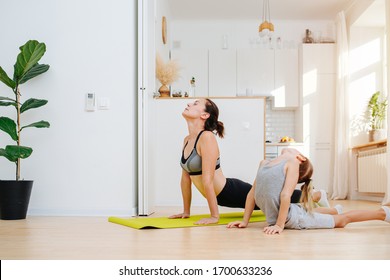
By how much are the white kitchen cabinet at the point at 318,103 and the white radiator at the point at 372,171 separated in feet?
2.74

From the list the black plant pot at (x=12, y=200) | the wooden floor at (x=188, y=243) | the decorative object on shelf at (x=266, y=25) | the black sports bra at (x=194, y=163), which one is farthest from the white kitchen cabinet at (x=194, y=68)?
the wooden floor at (x=188, y=243)

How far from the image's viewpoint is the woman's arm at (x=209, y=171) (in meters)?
3.44

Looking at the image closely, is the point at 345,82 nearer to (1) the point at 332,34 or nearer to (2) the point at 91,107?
(1) the point at 332,34

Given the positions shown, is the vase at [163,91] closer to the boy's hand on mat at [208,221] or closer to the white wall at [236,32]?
the boy's hand on mat at [208,221]

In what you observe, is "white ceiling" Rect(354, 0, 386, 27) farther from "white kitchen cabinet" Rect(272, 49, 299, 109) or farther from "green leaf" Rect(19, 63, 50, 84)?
"green leaf" Rect(19, 63, 50, 84)

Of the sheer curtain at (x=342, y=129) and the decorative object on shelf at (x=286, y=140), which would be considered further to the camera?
the decorative object on shelf at (x=286, y=140)

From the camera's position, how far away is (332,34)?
A: 9.23m

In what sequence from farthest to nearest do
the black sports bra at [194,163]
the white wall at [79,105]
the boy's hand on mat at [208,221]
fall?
the white wall at [79,105], the black sports bra at [194,163], the boy's hand on mat at [208,221]

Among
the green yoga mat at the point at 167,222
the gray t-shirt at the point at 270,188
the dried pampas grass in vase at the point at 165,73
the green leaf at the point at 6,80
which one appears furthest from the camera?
the dried pampas grass in vase at the point at 165,73

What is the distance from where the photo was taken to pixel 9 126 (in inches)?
163

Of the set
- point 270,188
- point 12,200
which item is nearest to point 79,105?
point 12,200

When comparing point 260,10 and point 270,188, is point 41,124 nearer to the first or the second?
point 270,188
